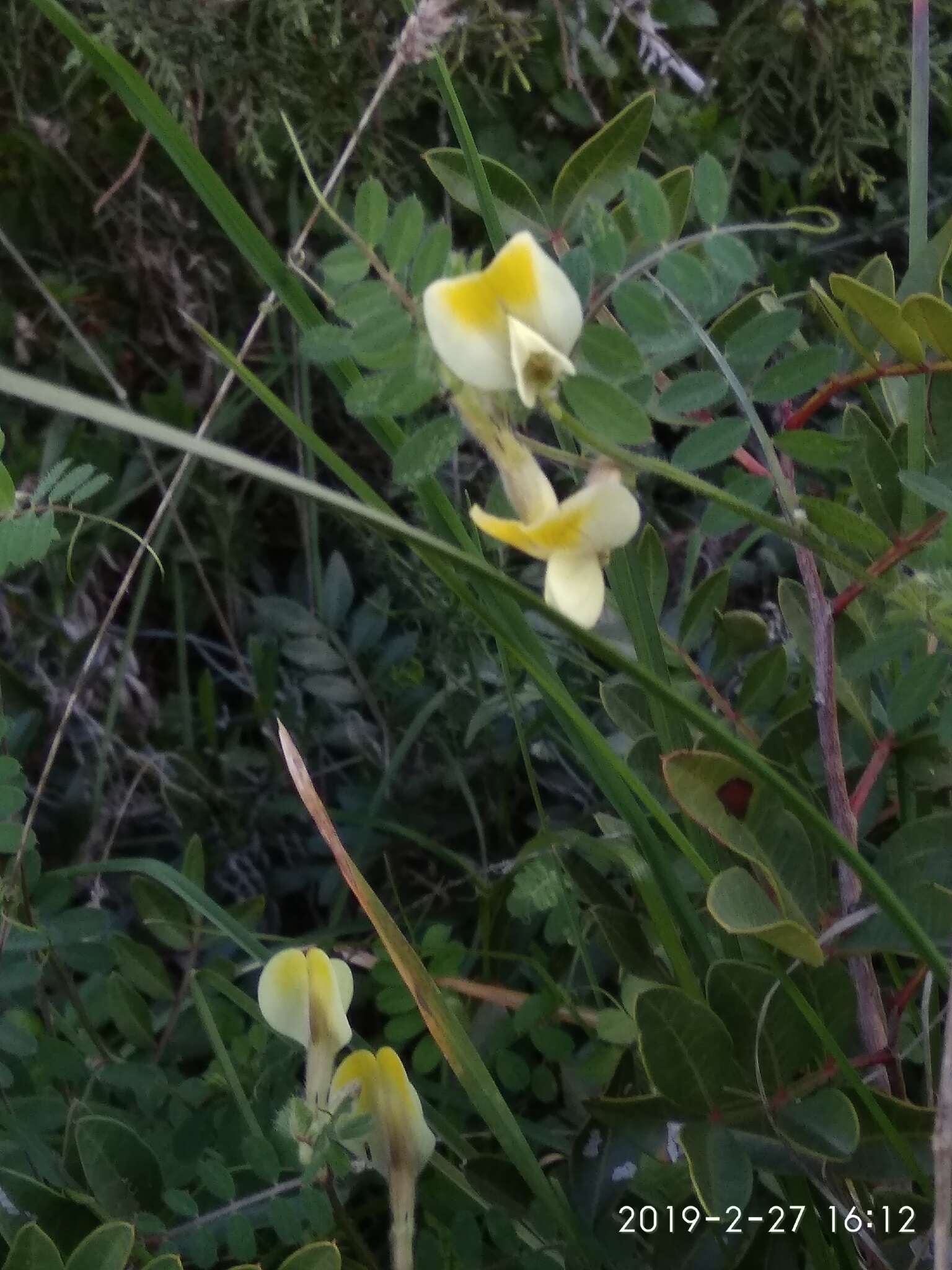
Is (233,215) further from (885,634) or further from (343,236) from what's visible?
(343,236)

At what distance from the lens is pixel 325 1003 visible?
48 cm

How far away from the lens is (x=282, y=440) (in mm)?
1044

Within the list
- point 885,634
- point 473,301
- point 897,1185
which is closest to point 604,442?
point 473,301

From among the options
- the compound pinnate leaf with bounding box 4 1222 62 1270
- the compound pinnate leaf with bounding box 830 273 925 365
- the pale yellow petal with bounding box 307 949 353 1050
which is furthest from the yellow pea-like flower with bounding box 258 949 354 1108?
the compound pinnate leaf with bounding box 830 273 925 365

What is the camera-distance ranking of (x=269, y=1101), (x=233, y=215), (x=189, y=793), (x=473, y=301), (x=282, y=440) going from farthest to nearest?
(x=282, y=440) < (x=189, y=793) < (x=269, y=1101) < (x=233, y=215) < (x=473, y=301)

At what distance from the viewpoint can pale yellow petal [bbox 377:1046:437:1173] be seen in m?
0.48

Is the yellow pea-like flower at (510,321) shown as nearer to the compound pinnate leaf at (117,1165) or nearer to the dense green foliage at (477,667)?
the dense green foliage at (477,667)

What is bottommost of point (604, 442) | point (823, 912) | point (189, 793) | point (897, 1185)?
point (189, 793)

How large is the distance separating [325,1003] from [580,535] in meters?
0.26

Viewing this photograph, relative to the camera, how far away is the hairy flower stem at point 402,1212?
1.59ft

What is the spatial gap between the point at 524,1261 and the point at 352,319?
420 millimetres

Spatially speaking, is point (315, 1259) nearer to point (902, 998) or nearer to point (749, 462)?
point (902, 998)

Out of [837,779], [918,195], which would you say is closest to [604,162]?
[918,195]

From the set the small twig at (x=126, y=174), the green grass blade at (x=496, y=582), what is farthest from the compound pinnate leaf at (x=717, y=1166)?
the small twig at (x=126, y=174)
